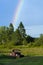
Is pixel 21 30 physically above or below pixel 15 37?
above

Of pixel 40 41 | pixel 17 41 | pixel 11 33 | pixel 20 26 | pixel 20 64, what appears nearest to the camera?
pixel 20 64

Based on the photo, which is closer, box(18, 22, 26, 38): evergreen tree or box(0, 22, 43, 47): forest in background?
box(0, 22, 43, 47): forest in background

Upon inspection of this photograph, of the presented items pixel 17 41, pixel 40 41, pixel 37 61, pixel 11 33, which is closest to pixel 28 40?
pixel 17 41

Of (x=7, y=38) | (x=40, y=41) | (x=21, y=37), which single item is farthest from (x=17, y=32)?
(x=40, y=41)

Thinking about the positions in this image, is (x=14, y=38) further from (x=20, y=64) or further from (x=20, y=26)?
(x=20, y=64)

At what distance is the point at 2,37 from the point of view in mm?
52469

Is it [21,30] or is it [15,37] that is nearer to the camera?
[15,37]

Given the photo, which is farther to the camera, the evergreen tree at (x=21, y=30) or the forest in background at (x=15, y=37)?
the evergreen tree at (x=21, y=30)

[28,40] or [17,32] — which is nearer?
[28,40]

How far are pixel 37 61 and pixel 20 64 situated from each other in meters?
0.61

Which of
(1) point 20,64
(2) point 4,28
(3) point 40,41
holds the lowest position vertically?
(1) point 20,64

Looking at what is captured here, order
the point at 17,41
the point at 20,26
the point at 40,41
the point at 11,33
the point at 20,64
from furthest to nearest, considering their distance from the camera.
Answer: the point at 20,26 → the point at 11,33 → the point at 17,41 → the point at 40,41 → the point at 20,64

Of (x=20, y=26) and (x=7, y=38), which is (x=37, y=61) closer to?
(x=7, y=38)

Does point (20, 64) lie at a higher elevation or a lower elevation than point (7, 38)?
lower
